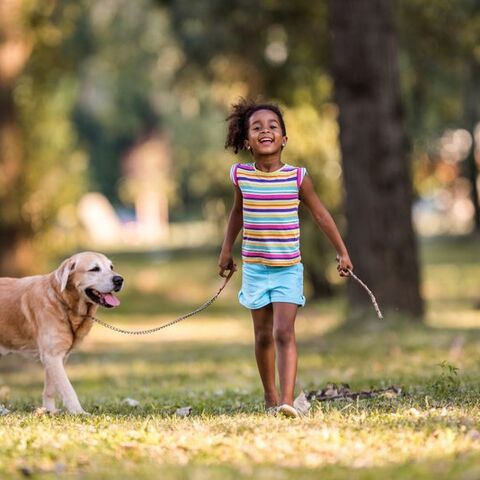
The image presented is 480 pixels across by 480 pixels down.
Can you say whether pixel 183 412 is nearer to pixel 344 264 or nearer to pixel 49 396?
pixel 49 396

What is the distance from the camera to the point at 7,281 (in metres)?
9.25

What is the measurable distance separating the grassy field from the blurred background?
1877 mm

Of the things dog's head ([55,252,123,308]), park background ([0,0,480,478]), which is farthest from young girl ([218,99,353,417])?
dog's head ([55,252,123,308])

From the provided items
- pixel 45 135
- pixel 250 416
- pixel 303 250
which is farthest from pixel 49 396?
pixel 303 250

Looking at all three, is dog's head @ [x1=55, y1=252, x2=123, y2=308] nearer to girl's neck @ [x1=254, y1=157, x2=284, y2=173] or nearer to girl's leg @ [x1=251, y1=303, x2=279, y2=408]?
girl's leg @ [x1=251, y1=303, x2=279, y2=408]

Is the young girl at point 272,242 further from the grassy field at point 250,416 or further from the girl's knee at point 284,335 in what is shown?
the grassy field at point 250,416

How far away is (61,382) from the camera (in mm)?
8656

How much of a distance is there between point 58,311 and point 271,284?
5.88 ft

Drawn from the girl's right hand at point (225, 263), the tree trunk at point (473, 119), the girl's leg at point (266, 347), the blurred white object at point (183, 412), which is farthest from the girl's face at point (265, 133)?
the tree trunk at point (473, 119)

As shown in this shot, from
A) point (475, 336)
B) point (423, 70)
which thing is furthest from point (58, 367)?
point (423, 70)

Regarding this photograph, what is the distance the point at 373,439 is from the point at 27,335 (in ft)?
11.8

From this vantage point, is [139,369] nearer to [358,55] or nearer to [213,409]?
[358,55]

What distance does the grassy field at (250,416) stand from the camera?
19.0 ft

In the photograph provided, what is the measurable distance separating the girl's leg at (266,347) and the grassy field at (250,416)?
0.19m
